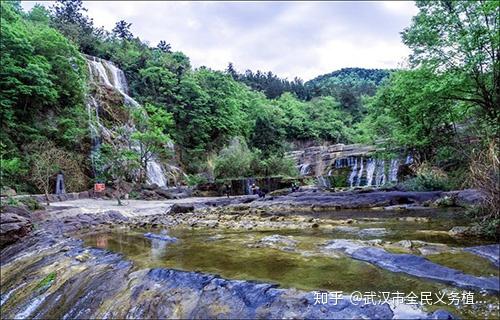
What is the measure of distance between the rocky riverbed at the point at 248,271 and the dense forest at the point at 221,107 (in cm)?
225

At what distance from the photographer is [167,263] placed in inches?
191

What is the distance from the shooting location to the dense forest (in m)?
12.3

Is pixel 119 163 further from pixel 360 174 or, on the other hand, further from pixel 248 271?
pixel 248 271

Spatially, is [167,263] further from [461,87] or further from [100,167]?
[100,167]

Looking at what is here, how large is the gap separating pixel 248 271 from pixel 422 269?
6.35 ft

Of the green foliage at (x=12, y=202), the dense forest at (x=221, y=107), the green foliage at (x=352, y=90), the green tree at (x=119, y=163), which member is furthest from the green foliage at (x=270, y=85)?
the green foliage at (x=12, y=202)

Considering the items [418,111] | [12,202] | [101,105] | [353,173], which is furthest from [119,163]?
[353,173]

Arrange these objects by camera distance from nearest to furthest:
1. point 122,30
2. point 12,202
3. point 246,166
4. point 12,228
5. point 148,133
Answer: point 12,228 < point 12,202 < point 148,133 < point 246,166 < point 122,30

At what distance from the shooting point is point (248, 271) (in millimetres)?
4180

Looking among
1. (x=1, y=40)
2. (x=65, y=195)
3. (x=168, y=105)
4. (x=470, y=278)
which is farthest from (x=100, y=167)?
(x=470, y=278)

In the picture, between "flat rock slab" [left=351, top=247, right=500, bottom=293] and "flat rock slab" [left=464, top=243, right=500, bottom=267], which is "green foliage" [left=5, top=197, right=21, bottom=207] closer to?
"flat rock slab" [left=351, top=247, right=500, bottom=293]

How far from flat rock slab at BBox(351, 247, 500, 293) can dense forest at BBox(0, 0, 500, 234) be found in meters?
2.39

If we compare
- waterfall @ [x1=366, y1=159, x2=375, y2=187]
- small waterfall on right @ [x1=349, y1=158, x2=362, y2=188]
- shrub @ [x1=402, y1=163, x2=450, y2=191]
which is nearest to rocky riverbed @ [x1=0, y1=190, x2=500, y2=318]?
shrub @ [x1=402, y1=163, x2=450, y2=191]

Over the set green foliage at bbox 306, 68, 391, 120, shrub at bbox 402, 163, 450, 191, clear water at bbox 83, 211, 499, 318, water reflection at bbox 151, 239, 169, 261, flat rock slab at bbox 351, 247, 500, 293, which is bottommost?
water reflection at bbox 151, 239, 169, 261
